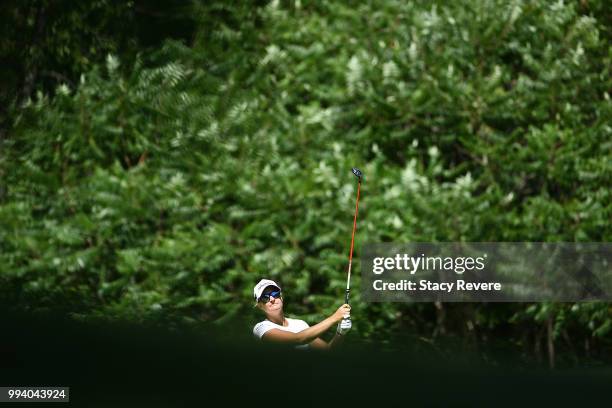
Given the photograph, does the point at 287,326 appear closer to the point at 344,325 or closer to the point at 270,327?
the point at 270,327

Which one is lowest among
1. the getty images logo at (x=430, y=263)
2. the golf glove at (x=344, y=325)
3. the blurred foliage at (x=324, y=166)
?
the golf glove at (x=344, y=325)

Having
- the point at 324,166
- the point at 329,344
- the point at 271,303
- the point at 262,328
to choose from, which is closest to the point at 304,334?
the point at 329,344

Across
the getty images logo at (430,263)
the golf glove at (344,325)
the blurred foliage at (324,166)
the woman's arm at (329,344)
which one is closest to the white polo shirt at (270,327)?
the woman's arm at (329,344)

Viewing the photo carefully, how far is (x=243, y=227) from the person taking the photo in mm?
12562

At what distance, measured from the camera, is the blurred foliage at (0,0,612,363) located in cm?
1184

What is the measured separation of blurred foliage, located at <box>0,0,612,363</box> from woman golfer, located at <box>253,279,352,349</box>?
537cm

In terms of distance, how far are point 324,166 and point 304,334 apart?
682 centimetres

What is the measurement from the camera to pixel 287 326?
588 cm

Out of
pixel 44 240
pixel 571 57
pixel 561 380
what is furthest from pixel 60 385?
pixel 571 57

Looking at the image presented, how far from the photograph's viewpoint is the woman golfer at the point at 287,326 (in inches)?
216

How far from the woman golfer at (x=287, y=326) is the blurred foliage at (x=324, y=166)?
5370mm

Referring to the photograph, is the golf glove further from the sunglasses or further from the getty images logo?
the getty images logo

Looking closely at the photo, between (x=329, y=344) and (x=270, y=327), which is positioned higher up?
(x=270, y=327)

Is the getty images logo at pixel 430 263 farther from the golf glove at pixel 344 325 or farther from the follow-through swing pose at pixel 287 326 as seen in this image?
the golf glove at pixel 344 325
